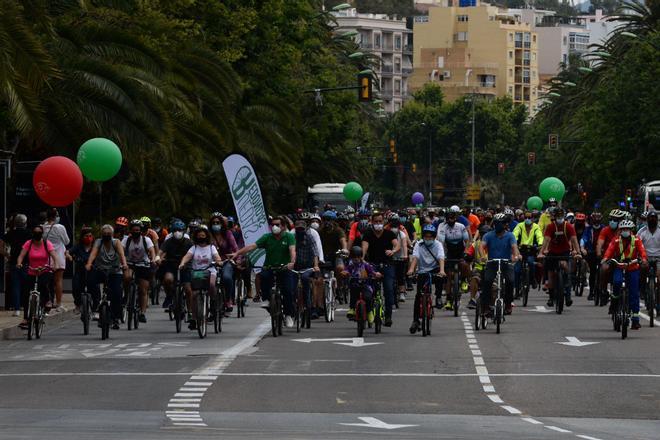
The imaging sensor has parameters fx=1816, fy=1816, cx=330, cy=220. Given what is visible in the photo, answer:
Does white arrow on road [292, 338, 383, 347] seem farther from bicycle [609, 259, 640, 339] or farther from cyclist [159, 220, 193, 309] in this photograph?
cyclist [159, 220, 193, 309]

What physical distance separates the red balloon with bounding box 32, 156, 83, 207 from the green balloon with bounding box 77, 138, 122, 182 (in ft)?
0.82

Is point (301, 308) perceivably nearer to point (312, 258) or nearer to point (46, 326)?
point (312, 258)

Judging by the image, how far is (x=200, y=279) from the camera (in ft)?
86.3

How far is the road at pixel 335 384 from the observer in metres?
14.5

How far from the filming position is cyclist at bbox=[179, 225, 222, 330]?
26391mm

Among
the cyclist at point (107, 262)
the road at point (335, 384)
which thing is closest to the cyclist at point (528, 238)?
the road at point (335, 384)

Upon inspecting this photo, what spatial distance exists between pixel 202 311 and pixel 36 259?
8.80ft

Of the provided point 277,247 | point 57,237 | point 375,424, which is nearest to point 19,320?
point 57,237

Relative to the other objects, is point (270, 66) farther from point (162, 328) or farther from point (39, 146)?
point (162, 328)

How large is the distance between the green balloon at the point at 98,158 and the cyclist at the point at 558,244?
24.7 ft

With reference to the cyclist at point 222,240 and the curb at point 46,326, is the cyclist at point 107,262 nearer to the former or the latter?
the curb at point 46,326

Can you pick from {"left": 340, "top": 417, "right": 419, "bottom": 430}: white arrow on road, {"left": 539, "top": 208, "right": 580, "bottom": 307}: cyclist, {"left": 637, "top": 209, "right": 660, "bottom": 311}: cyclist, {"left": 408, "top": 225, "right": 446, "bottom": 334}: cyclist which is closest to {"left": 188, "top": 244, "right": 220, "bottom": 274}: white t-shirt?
{"left": 408, "top": 225, "right": 446, "bottom": 334}: cyclist

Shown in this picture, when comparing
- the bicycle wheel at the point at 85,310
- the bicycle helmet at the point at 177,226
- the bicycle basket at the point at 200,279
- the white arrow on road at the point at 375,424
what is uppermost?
the bicycle helmet at the point at 177,226

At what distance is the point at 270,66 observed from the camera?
60781mm
